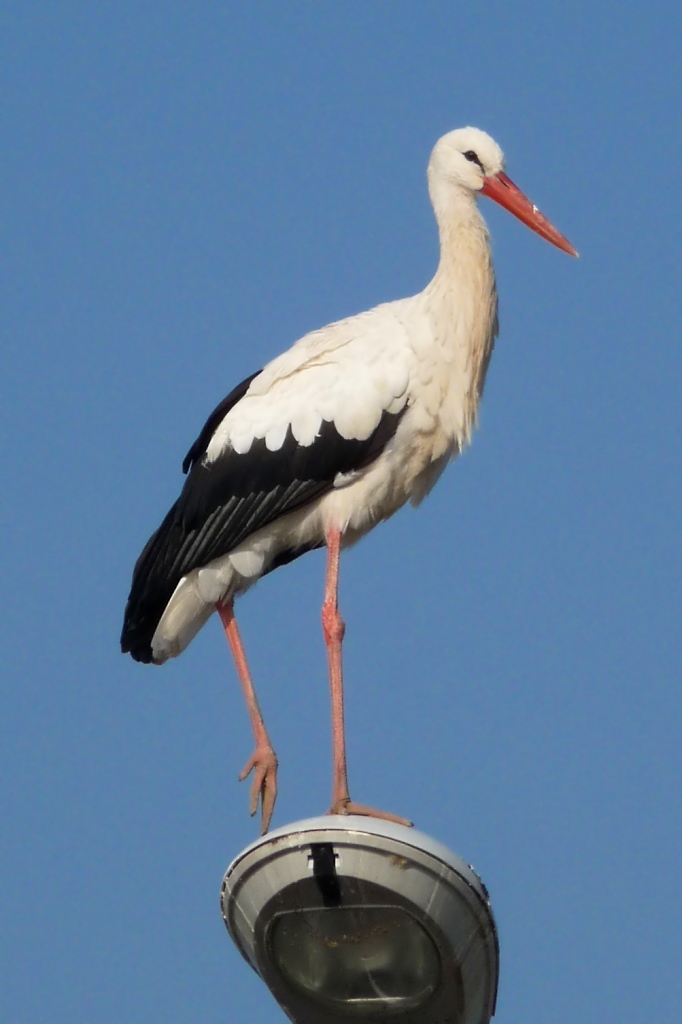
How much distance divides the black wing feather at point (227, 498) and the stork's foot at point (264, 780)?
1.02 metres

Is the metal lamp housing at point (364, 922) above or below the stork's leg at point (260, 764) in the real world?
below

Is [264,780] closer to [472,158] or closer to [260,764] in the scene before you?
[260,764]

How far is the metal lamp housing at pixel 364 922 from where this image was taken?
6.91 metres

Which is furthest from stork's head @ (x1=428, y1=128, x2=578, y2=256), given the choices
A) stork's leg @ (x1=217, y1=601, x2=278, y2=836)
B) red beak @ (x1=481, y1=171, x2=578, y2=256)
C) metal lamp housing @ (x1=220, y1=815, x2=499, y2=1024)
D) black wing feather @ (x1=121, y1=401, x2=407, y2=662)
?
metal lamp housing @ (x1=220, y1=815, x2=499, y2=1024)

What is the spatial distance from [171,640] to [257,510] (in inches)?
38.7

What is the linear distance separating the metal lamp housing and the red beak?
4.59 metres

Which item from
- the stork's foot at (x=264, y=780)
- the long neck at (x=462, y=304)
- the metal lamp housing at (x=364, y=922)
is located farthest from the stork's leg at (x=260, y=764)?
the metal lamp housing at (x=364, y=922)

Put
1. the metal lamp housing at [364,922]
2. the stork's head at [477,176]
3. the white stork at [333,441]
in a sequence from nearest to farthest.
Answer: the metal lamp housing at [364,922] < the white stork at [333,441] < the stork's head at [477,176]

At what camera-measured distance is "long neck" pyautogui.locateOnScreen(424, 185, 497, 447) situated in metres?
10.2

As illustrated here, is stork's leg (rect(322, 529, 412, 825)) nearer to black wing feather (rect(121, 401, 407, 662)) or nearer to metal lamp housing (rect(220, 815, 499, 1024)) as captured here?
black wing feather (rect(121, 401, 407, 662))

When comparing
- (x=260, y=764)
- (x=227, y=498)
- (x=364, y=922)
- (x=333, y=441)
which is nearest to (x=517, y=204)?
(x=333, y=441)

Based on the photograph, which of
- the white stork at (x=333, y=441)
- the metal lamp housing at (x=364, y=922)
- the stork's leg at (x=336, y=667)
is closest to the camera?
the metal lamp housing at (x=364, y=922)

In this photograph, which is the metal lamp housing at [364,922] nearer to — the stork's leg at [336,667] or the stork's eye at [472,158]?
the stork's leg at [336,667]

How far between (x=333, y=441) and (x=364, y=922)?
3664 mm
